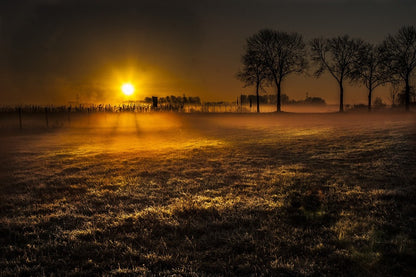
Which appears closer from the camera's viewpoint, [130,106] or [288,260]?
[288,260]

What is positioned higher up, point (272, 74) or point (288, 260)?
point (272, 74)

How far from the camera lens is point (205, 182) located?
9.20 metres

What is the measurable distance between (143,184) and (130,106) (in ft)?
164

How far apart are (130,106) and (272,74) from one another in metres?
28.1

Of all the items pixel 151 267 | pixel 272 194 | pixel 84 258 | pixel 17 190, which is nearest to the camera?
pixel 151 267

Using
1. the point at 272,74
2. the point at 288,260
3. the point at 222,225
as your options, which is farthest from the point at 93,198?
the point at 272,74

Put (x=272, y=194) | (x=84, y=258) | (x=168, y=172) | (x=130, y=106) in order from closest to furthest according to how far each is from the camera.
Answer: (x=84, y=258), (x=272, y=194), (x=168, y=172), (x=130, y=106)

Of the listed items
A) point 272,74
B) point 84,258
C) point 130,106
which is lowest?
point 84,258

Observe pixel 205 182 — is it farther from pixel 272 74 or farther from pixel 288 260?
pixel 272 74

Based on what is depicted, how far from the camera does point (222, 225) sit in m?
5.78

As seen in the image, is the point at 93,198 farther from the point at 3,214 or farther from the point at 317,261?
the point at 317,261

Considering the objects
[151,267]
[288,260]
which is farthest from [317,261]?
[151,267]

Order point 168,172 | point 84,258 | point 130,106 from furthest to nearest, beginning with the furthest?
1. point 130,106
2. point 168,172
3. point 84,258

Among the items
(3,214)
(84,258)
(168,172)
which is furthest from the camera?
(168,172)
